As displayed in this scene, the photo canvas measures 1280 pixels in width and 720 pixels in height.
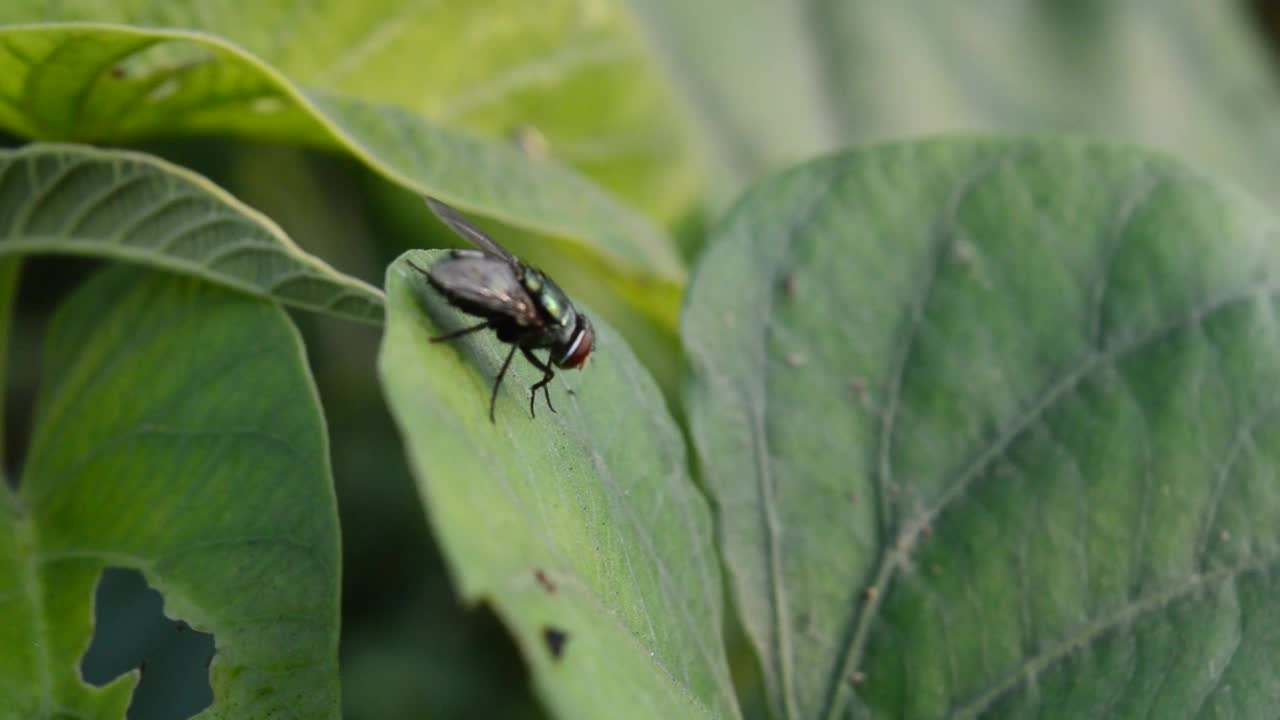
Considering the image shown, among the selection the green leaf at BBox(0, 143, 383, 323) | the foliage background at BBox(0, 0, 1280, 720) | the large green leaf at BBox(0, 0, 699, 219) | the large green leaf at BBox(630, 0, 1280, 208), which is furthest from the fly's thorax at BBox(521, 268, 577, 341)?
the large green leaf at BBox(630, 0, 1280, 208)

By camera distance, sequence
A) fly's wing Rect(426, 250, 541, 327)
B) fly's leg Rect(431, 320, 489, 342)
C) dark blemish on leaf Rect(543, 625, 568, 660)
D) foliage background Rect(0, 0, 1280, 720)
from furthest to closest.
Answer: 1. foliage background Rect(0, 0, 1280, 720)
2. fly's wing Rect(426, 250, 541, 327)
3. fly's leg Rect(431, 320, 489, 342)
4. dark blemish on leaf Rect(543, 625, 568, 660)

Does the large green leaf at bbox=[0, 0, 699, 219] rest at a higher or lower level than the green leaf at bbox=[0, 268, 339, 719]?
higher

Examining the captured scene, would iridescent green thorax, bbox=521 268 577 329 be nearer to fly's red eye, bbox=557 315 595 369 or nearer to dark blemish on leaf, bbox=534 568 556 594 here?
fly's red eye, bbox=557 315 595 369

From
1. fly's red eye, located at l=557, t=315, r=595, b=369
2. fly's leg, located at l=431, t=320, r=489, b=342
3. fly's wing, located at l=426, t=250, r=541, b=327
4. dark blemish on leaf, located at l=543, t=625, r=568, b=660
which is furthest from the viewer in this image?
fly's red eye, located at l=557, t=315, r=595, b=369

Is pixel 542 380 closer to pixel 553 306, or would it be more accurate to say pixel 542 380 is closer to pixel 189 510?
pixel 553 306

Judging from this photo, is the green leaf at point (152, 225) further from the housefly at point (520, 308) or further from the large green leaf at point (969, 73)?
the large green leaf at point (969, 73)

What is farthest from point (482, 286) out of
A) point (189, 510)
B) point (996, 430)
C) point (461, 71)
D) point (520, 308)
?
point (461, 71)

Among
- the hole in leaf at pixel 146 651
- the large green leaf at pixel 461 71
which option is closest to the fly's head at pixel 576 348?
the hole in leaf at pixel 146 651
